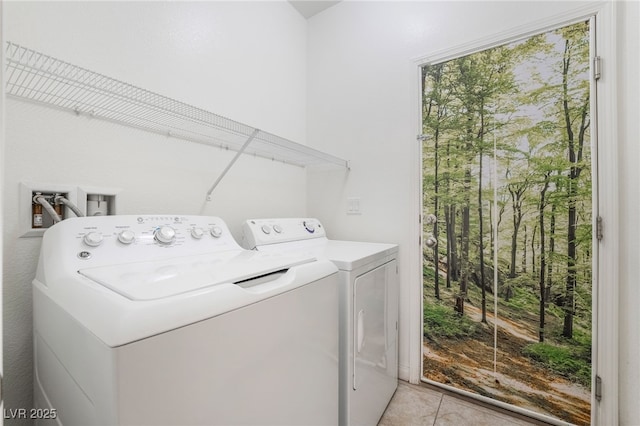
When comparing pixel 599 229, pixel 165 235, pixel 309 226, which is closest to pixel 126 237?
pixel 165 235

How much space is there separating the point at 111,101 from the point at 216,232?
26.4 inches

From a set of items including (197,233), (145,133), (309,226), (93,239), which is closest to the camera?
(93,239)

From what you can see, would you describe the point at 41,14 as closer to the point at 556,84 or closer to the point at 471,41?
the point at 471,41

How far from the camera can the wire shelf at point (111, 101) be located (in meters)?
0.95

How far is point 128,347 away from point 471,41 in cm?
223

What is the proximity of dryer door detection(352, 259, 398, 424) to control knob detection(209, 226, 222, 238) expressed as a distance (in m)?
0.67

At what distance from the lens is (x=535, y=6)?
160cm

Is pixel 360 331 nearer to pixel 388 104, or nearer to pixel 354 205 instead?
pixel 354 205

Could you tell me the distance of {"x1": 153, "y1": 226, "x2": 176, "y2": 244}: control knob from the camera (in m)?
1.11

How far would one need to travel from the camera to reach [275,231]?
5.56 ft

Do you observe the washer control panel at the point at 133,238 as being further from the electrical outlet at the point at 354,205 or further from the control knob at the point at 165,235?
the electrical outlet at the point at 354,205

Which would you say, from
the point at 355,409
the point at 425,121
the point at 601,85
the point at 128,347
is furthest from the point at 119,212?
the point at 601,85

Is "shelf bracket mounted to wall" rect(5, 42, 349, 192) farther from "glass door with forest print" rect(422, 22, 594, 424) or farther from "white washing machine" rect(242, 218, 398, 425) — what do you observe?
"glass door with forest print" rect(422, 22, 594, 424)

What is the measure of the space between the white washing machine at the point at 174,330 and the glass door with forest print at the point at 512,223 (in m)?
1.07
